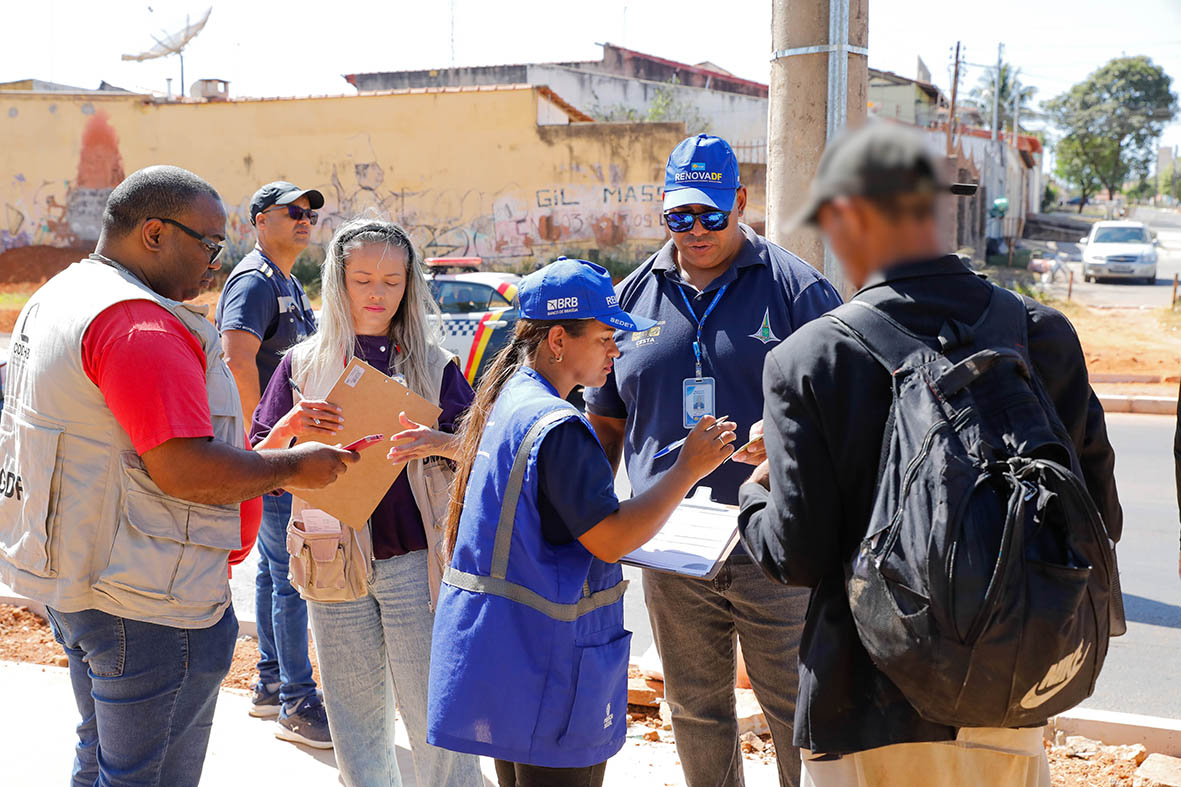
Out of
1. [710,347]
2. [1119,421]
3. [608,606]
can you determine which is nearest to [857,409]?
[608,606]

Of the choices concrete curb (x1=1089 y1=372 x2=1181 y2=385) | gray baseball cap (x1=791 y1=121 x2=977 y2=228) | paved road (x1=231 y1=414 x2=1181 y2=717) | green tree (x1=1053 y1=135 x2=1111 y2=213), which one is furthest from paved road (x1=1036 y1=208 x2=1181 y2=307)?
green tree (x1=1053 y1=135 x2=1111 y2=213)

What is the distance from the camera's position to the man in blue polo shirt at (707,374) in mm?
3150

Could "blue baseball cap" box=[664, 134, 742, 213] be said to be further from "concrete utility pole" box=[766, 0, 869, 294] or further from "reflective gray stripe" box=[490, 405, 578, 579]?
"reflective gray stripe" box=[490, 405, 578, 579]

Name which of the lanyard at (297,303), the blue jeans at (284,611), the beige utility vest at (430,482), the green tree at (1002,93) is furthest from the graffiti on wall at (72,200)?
the green tree at (1002,93)

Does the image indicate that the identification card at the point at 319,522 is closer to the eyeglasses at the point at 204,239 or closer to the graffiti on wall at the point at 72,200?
the eyeglasses at the point at 204,239

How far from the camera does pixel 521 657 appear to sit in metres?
2.27

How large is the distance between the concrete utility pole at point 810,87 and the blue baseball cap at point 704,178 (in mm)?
707

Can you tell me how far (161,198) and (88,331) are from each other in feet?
1.32

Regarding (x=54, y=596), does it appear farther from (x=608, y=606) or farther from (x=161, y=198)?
(x=608, y=606)

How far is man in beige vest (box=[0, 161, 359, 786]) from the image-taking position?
7.84 ft

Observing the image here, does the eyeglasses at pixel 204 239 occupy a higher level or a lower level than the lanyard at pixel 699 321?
higher

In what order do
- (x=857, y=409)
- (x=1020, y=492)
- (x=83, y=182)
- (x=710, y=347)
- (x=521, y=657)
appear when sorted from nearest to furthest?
(x=1020, y=492) < (x=857, y=409) < (x=521, y=657) < (x=710, y=347) < (x=83, y=182)

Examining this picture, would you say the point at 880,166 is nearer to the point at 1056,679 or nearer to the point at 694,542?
the point at 1056,679

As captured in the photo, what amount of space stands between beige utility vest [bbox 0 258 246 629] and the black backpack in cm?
167
